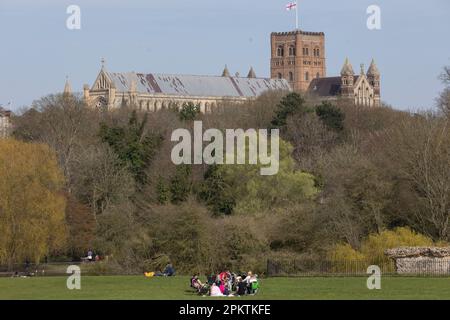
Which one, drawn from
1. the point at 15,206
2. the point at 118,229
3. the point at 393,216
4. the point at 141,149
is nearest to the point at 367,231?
the point at 393,216

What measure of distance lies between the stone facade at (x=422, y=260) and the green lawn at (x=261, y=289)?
257cm

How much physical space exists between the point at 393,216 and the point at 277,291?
17.0 metres

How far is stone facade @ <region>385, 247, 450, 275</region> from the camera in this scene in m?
46.3

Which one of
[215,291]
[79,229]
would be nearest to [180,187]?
[79,229]

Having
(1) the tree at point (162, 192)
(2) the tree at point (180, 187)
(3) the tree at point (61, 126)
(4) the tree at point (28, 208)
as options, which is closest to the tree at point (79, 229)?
(4) the tree at point (28, 208)

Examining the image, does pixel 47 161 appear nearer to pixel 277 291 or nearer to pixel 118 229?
pixel 118 229

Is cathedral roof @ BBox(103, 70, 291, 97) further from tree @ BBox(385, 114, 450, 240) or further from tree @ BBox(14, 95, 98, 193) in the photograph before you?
tree @ BBox(385, 114, 450, 240)

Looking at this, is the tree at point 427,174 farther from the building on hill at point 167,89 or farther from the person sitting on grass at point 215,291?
the building on hill at point 167,89

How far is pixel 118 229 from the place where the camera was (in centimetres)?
5931

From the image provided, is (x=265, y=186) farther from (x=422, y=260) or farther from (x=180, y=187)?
(x=422, y=260)

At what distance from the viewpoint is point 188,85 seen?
625 ft

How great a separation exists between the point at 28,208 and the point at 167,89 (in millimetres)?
129864

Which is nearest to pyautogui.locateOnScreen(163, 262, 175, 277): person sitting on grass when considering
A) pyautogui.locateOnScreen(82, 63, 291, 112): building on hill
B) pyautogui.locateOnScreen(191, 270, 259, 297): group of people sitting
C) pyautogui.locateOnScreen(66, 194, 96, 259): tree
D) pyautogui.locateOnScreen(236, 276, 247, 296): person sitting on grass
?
pyautogui.locateOnScreen(191, 270, 259, 297): group of people sitting

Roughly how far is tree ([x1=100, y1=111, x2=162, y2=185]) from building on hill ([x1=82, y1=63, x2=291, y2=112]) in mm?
88110
